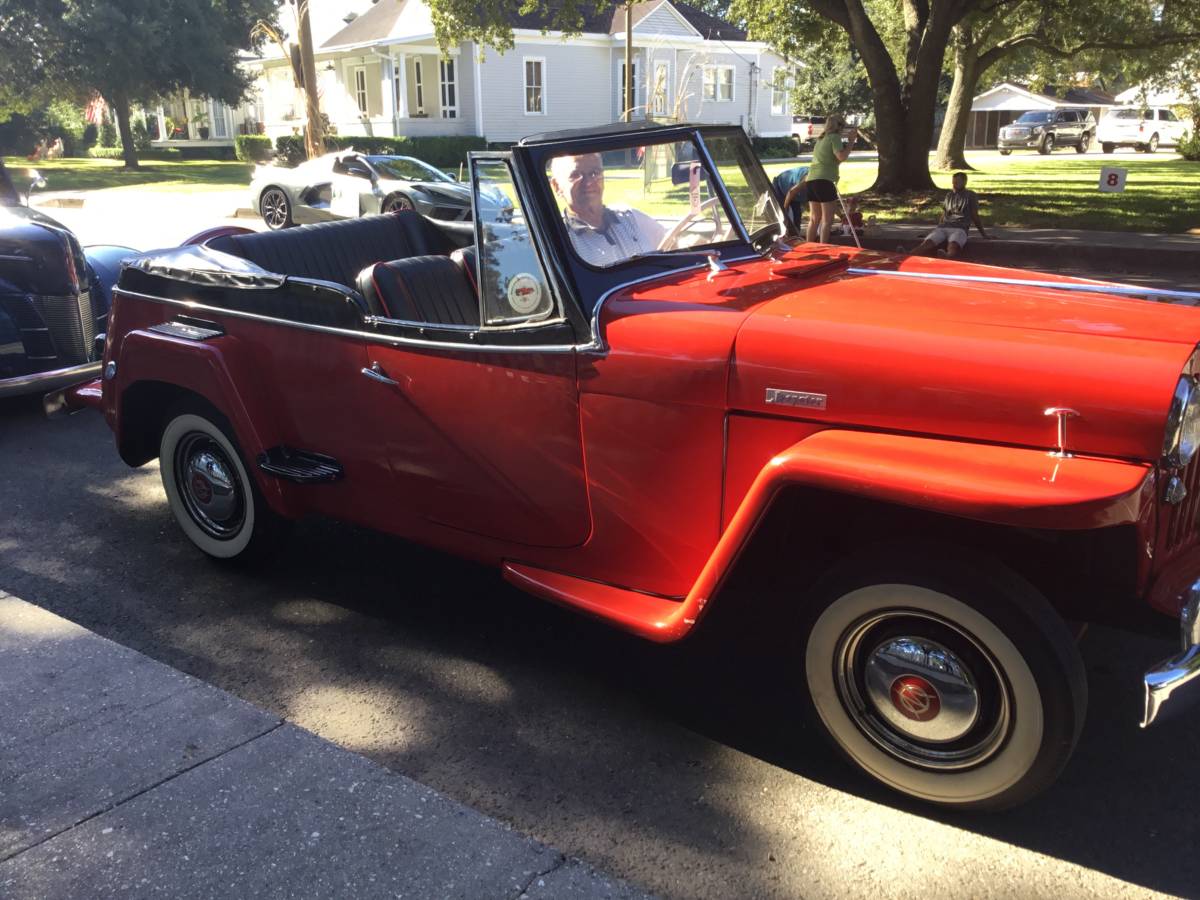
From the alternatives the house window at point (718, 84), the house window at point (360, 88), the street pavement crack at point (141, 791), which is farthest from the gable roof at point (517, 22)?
the street pavement crack at point (141, 791)

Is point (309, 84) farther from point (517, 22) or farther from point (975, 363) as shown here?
point (975, 363)

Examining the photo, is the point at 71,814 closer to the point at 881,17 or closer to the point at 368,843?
the point at 368,843

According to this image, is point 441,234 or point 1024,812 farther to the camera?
point 441,234

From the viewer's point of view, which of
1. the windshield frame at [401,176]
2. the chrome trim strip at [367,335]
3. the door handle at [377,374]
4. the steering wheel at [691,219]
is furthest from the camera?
the windshield frame at [401,176]

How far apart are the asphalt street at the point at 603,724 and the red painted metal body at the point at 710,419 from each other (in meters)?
0.42

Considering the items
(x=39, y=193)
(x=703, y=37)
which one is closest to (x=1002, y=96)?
(x=703, y=37)

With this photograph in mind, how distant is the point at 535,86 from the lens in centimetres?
3622

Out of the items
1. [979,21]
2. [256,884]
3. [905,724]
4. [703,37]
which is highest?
[703,37]

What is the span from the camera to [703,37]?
40.3 m

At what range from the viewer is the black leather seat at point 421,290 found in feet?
11.9

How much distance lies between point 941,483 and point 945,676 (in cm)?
56

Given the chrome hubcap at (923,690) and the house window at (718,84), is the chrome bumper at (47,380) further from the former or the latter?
the house window at (718,84)

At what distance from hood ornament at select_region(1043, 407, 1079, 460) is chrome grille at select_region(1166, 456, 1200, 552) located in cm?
38

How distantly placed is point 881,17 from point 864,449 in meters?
28.9
